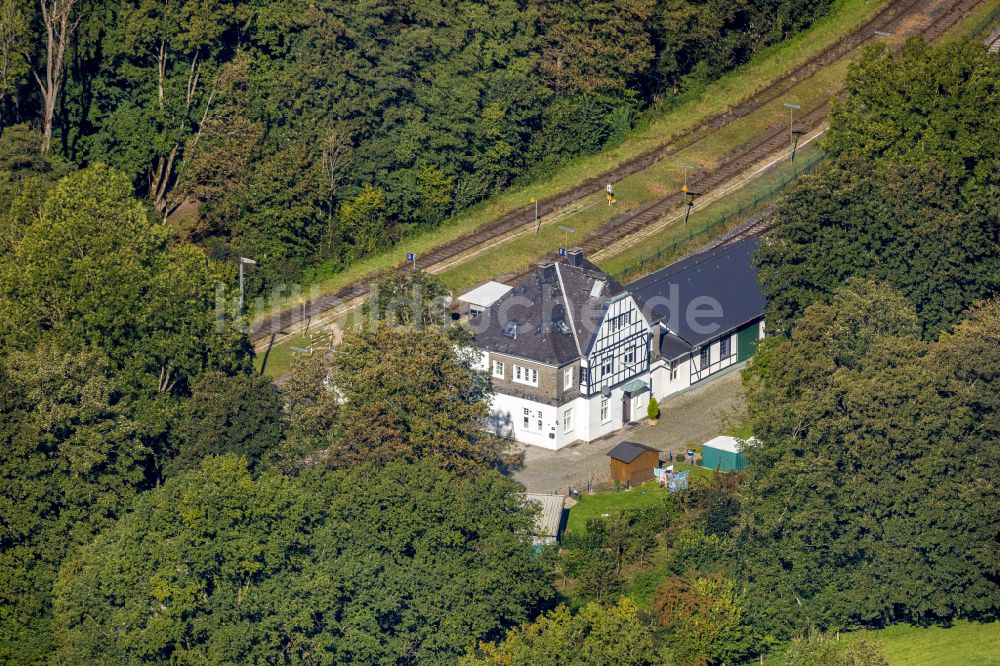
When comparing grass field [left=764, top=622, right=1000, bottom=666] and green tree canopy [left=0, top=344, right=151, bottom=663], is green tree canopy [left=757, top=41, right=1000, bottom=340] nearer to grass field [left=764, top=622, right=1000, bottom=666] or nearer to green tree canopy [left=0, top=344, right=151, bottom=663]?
grass field [left=764, top=622, right=1000, bottom=666]

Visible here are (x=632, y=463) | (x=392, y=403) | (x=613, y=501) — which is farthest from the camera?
(x=632, y=463)

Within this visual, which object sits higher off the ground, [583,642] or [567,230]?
[567,230]

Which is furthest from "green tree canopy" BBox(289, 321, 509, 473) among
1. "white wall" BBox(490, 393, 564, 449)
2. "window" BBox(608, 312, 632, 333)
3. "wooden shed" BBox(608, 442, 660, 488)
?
"window" BBox(608, 312, 632, 333)

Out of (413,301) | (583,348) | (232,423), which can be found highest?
(413,301)

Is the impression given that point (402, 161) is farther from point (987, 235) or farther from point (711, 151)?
point (987, 235)

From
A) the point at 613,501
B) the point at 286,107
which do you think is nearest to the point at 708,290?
the point at 613,501

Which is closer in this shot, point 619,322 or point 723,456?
point 723,456

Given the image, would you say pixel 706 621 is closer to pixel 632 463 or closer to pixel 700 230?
pixel 632 463

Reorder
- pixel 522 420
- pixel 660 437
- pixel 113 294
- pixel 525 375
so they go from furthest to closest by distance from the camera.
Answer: pixel 660 437, pixel 522 420, pixel 525 375, pixel 113 294
